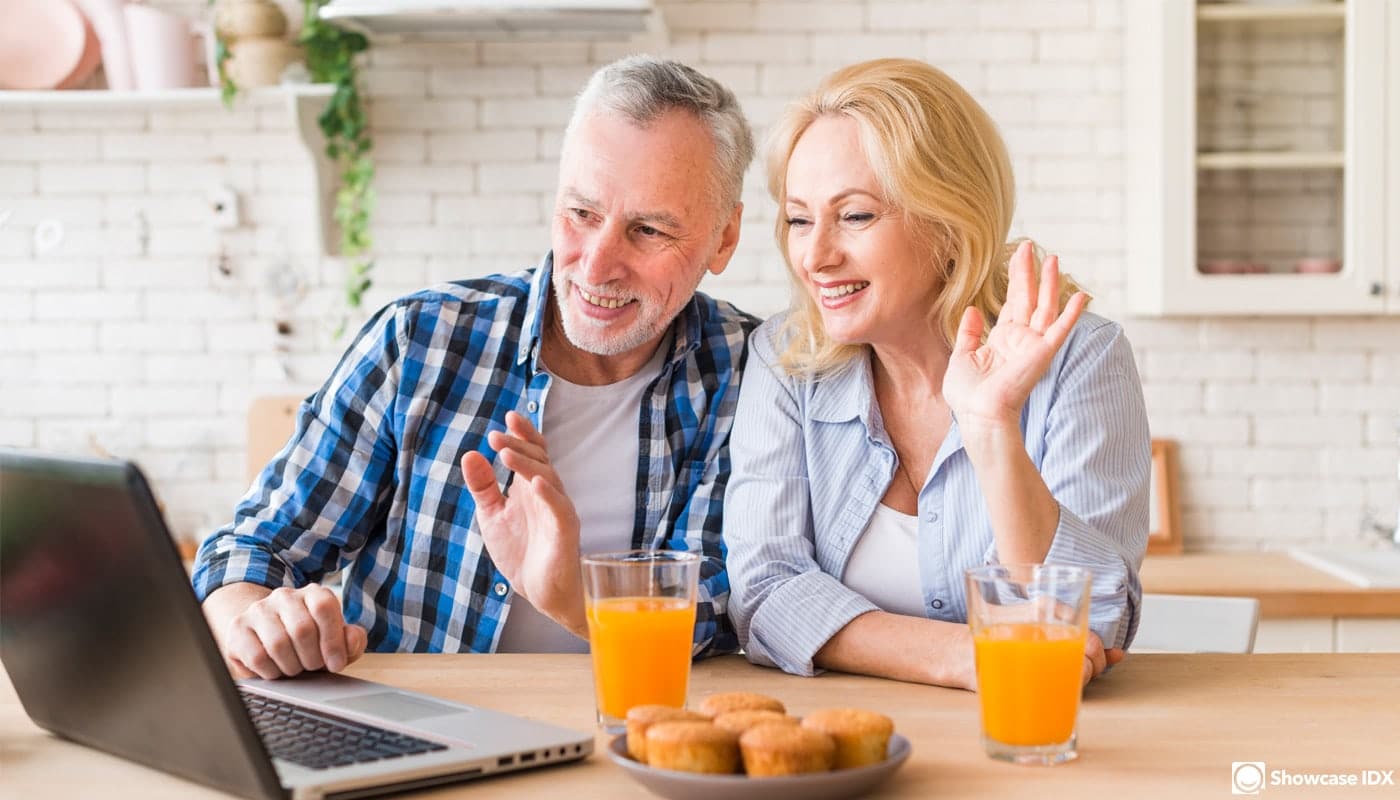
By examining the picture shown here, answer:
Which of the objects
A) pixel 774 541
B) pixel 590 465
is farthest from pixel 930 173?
pixel 590 465

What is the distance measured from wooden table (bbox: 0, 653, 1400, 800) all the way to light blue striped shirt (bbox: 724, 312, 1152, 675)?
0.25 ft

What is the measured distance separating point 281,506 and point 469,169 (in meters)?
1.79

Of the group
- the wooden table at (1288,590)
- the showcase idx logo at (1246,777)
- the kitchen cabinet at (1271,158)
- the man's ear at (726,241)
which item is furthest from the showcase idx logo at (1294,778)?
the kitchen cabinet at (1271,158)

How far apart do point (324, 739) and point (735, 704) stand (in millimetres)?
349

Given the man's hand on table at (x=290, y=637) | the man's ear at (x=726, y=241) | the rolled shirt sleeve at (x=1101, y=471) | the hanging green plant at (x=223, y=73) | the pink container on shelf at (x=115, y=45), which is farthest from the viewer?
the pink container on shelf at (x=115, y=45)

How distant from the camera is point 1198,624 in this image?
204 centimetres

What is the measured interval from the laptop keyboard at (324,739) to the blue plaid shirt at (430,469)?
0.66 m

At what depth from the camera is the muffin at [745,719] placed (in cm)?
103

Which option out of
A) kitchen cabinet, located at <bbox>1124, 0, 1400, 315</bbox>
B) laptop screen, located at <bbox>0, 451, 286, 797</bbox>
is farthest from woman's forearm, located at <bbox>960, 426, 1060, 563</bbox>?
kitchen cabinet, located at <bbox>1124, 0, 1400, 315</bbox>

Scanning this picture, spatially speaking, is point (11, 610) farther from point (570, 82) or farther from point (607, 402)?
point (570, 82)

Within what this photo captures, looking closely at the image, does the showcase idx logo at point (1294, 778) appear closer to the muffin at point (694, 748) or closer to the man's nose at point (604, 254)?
the muffin at point (694, 748)

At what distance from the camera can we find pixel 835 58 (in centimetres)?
354

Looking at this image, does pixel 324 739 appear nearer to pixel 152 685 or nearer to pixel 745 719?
pixel 152 685

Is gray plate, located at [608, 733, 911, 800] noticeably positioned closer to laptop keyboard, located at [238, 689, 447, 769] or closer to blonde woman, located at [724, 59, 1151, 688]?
laptop keyboard, located at [238, 689, 447, 769]
